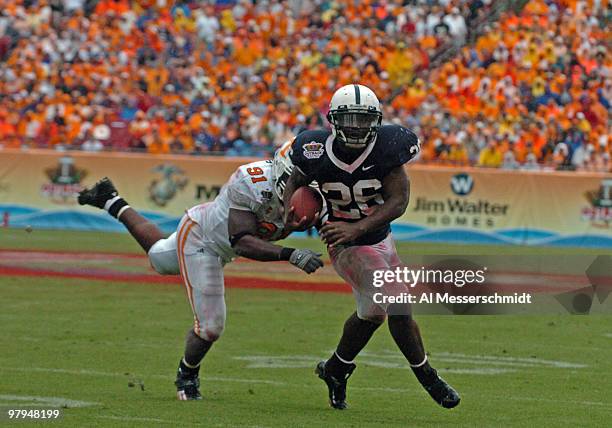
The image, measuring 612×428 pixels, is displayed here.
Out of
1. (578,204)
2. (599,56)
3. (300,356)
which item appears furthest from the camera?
(599,56)

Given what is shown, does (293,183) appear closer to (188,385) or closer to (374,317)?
(374,317)

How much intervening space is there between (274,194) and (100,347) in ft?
9.72

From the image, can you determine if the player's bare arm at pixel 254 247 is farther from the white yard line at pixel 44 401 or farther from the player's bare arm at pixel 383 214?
the white yard line at pixel 44 401

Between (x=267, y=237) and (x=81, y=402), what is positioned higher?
(x=267, y=237)

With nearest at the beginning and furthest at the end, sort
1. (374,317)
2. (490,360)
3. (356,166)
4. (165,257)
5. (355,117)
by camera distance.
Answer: (355,117), (356,166), (374,317), (165,257), (490,360)

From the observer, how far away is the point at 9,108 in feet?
81.3

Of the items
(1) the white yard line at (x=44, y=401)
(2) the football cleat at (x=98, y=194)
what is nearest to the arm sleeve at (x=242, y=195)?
(1) the white yard line at (x=44, y=401)

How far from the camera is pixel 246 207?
297 inches

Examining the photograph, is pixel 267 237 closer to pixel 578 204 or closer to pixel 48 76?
pixel 578 204

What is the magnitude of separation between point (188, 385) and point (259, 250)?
37.9 inches

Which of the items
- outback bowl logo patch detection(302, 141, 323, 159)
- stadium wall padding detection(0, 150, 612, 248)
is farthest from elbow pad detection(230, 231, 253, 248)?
stadium wall padding detection(0, 150, 612, 248)

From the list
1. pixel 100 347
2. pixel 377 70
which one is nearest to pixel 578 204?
pixel 377 70
